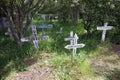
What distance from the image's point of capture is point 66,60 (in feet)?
18.6

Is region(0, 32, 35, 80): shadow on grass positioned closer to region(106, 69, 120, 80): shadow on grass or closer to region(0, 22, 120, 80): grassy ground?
region(0, 22, 120, 80): grassy ground

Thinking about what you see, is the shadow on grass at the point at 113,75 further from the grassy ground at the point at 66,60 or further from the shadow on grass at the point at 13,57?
the shadow on grass at the point at 13,57

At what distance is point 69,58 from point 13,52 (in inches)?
89.0

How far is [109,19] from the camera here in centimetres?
750

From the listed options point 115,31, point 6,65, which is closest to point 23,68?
point 6,65

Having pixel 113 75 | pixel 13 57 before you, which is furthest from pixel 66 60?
pixel 13 57

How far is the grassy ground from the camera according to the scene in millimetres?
5188

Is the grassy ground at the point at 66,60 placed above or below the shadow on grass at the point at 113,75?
above

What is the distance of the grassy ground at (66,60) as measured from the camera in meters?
5.19

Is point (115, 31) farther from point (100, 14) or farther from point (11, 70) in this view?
point (11, 70)

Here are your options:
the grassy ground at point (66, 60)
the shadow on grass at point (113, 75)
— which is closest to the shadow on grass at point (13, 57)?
the grassy ground at point (66, 60)

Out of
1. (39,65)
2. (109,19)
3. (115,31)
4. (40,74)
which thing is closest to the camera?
(40,74)

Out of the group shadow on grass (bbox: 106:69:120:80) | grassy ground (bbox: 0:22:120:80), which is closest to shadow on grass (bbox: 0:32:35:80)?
grassy ground (bbox: 0:22:120:80)

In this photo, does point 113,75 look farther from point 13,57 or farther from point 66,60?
point 13,57
